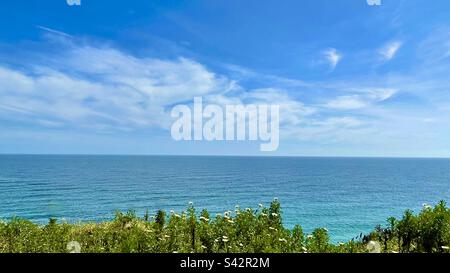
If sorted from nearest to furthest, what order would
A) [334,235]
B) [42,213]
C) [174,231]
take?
1. [174,231]
2. [334,235]
3. [42,213]

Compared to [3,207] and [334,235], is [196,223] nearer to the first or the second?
[334,235]

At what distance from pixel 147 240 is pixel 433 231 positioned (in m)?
6.34

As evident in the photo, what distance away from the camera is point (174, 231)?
8000 millimetres

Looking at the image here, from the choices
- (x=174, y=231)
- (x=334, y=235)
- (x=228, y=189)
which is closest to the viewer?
(x=174, y=231)

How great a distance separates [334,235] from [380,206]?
2472 centimetres

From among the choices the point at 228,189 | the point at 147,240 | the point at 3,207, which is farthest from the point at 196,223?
the point at 228,189

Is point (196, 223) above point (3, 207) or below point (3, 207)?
above

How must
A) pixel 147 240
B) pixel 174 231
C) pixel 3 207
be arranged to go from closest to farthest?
1. pixel 147 240
2. pixel 174 231
3. pixel 3 207
